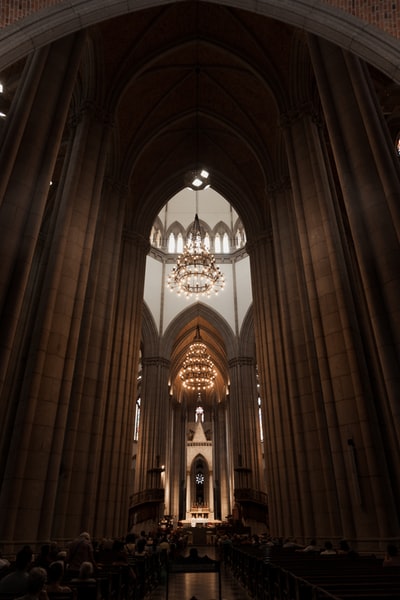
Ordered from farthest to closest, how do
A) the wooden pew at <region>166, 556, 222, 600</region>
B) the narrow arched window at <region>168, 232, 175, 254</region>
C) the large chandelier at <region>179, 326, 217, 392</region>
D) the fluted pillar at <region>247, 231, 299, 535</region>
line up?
the narrow arched window at <region>168, 232, 175, 254</region> < the large chandelier at <region>179, 326, 217, 392</region> < the fluted pillar at <region>247, 231, 299, 535</region> < the wooden pew at <region>166, 556, 222, 600</region>

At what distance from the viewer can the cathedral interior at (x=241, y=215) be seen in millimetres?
8047

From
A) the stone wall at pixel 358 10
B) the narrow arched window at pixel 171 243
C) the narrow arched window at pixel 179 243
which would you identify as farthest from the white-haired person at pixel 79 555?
the narrow arched window at pixel 179 243

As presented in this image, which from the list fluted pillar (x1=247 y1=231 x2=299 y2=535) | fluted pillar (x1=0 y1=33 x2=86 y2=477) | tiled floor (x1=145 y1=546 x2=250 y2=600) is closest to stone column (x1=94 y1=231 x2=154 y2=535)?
tiled floor (x1=145 y1=546 x2=250 y2=600)

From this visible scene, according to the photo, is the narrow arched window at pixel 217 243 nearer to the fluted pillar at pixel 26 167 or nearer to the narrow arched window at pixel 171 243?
the narrow arched window at pixel 171 243

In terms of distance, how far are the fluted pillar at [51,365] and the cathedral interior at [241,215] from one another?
4cm

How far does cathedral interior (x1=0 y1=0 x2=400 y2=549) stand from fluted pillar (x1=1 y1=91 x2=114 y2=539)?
0.13ft

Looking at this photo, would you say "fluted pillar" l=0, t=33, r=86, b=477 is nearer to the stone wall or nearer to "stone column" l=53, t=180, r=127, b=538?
"stone column" l=53, t=180, r=127, b=538

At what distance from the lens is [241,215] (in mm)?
20969

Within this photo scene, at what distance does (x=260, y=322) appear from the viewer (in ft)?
58.7

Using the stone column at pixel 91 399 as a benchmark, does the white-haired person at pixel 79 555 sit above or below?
below

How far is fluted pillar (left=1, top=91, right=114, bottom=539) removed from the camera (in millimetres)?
8297

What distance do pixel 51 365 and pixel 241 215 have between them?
13903mm

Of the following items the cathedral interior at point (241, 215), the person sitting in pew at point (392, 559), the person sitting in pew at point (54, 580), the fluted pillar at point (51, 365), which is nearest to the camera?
the person sitting in pew at point (54, 580)

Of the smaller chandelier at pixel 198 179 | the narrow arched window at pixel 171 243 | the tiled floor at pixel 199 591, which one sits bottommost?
the tiled floor at pixel 199 591
